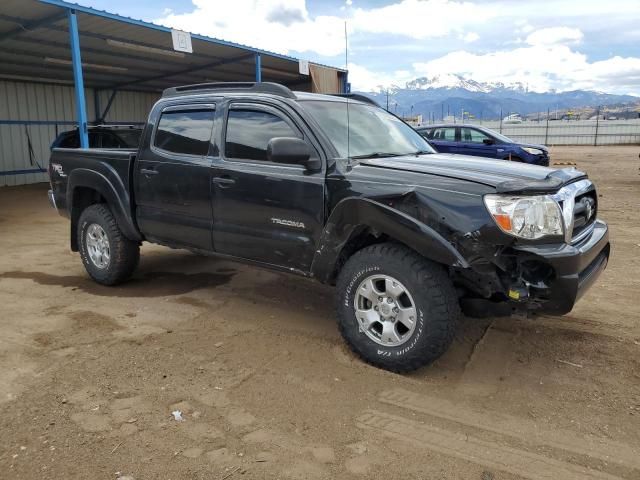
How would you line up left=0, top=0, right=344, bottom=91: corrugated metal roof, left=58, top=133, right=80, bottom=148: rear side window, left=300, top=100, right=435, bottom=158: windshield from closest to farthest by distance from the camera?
1. left=300, top=100, right=435, bottom=158: windshield
2. left=0, top=0, right=344, bottom=91: corrugated metal roof
3. left=58, top=133, right=80, bottom=148: rear side window

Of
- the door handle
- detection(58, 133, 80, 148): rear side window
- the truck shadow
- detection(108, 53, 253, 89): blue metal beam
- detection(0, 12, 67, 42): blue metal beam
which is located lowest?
the truck shadow

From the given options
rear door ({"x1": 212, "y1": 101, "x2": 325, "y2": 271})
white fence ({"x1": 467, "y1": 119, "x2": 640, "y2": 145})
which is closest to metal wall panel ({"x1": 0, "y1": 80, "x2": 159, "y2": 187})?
rear door ({"x1": 212, "y1": 101, "x2": 325, "y2": 271})

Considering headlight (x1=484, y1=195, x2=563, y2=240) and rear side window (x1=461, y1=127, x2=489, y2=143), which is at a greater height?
rear side window (x1=461, y1=127, x2=489, y2=143)

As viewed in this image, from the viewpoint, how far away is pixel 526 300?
3.18 metres

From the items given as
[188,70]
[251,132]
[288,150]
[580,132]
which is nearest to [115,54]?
[188,70]

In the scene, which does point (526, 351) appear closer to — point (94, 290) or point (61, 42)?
point (94, 290)

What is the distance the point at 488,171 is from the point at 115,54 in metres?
13.4

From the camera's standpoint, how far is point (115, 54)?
47.0ft

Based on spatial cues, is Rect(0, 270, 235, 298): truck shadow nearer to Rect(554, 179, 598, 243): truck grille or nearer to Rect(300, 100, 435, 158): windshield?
Rect(300, 100, 435, 158): windshield

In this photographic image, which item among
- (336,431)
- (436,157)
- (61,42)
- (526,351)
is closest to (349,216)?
(436,157)

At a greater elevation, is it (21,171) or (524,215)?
(524,215)

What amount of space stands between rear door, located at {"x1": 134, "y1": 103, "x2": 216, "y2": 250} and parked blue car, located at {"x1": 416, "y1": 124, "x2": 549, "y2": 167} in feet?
31.2

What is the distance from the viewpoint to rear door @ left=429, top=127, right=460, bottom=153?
14031 millimetres

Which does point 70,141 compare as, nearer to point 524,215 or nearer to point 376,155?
point 376,155
